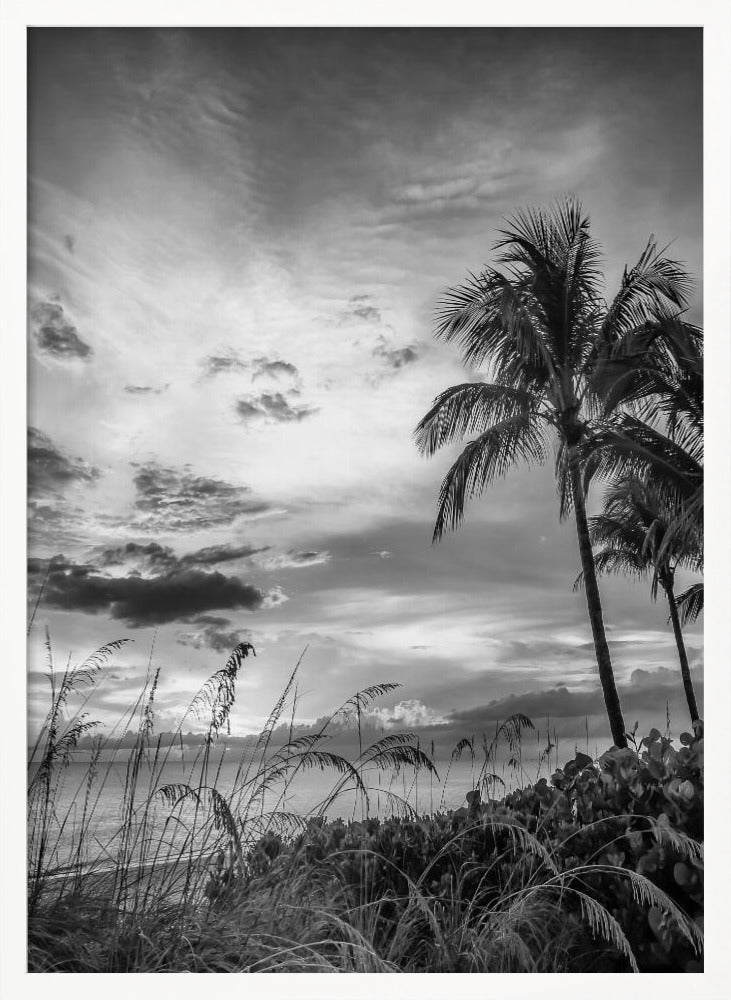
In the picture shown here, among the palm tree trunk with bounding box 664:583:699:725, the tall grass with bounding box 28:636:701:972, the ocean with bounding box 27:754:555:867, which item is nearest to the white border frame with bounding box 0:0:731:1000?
the tall grass with bounding box 28:636:701:972

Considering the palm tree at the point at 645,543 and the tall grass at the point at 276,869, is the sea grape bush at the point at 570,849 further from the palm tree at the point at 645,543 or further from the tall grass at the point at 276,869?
the palm tree at the point at 645,543

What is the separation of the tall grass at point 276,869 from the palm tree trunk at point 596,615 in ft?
1.12

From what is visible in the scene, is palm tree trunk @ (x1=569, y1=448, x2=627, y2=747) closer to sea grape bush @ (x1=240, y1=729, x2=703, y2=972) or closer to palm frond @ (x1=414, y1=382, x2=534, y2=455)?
sea grape bush @ (x1=240, y1=729, x2=703, y2=972)

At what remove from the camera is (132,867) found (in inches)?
105

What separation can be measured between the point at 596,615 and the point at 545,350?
1.09 m

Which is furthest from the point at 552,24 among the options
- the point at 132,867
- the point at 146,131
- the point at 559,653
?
the point at 132,867

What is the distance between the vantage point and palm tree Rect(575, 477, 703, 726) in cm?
309

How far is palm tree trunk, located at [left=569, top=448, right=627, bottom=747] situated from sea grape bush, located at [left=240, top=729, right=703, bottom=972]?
0.51ft

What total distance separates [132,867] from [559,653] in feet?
5.32

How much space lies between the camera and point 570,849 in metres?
2.83

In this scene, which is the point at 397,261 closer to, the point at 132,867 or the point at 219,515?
the point at 219,515
